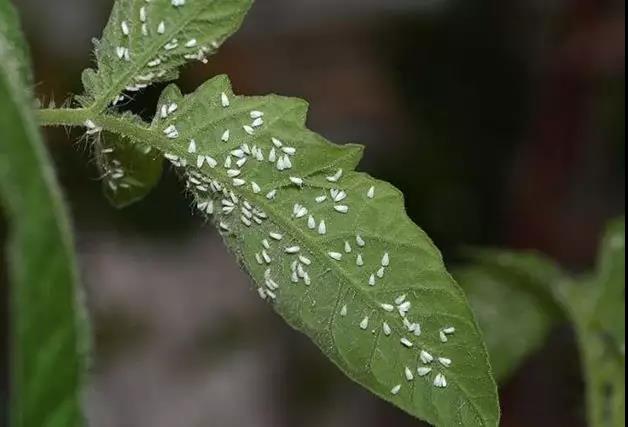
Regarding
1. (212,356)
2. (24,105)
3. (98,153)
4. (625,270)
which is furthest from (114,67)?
(212,356)

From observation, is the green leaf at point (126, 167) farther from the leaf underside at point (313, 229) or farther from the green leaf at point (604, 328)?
the green leaf at point (604, 328)

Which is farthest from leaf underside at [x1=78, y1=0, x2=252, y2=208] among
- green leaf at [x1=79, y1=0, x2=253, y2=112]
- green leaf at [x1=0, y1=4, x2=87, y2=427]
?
green leaf at [x1=0, y1=4, x2=87, y2=427]

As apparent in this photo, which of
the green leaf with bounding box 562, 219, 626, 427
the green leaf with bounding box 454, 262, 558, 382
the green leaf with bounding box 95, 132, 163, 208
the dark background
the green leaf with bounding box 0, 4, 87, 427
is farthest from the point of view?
the dark background

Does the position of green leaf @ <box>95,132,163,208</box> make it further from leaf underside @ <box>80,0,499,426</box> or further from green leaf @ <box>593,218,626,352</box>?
green leaf @ <box>593,218,626,352</box>

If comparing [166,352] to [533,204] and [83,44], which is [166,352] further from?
[533,204]

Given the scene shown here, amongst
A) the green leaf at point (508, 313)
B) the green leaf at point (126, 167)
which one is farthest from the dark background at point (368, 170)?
the green leaf at point (126, 167)

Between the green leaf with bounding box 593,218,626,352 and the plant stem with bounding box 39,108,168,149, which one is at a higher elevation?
the plant stem with bounding box 39,108,168,149

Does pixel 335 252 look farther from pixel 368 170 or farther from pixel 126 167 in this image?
pixel 368 170
